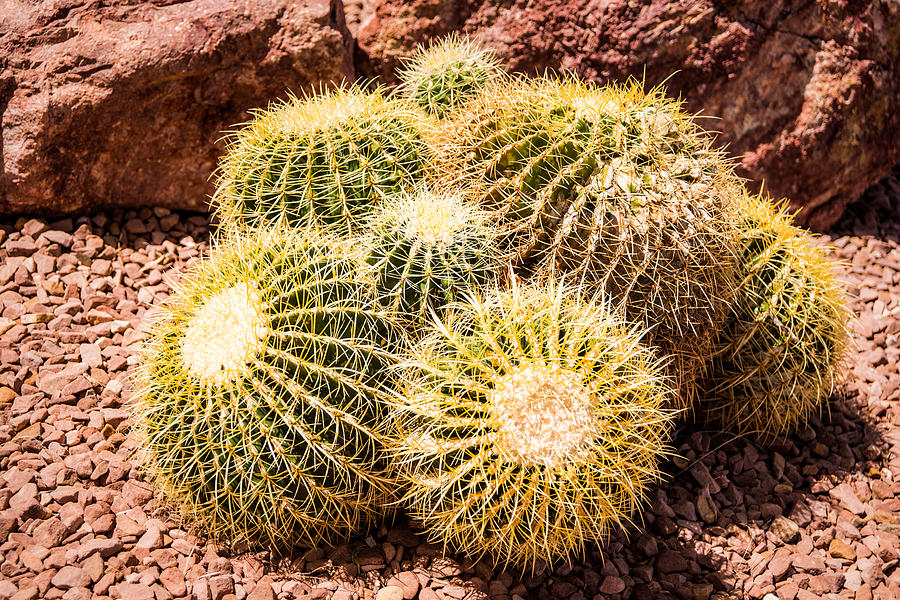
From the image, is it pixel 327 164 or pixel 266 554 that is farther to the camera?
pixel 327 164

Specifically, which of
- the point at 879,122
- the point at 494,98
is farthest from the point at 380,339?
the point at 879,122

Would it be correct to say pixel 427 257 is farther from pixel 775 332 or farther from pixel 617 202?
pixel 775 332

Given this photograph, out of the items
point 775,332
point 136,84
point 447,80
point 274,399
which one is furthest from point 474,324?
point 136,84

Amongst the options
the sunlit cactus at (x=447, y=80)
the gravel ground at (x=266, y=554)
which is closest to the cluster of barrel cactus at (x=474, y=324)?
the gravel ground at (x=266, y=554)

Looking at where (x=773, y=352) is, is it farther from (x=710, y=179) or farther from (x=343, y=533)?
(x=343, y=533)

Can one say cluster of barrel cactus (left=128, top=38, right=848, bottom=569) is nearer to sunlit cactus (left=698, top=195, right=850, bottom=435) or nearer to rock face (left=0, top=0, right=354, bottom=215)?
sunlit cactus (left=698, top=195, right=850, bottom=435)

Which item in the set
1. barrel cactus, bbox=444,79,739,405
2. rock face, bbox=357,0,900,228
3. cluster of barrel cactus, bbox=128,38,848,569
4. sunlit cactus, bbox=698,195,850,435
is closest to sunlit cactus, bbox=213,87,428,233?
cluster of barrel cactus, bbox=128,38,848,569
